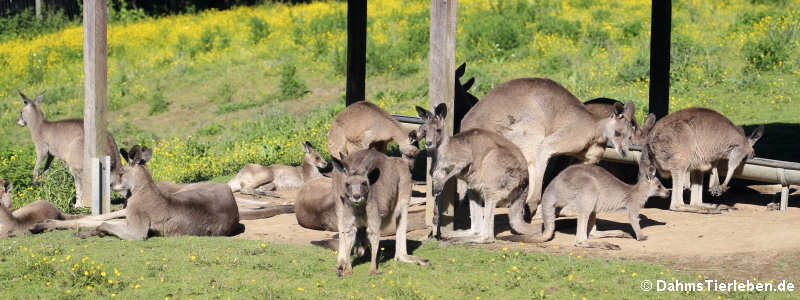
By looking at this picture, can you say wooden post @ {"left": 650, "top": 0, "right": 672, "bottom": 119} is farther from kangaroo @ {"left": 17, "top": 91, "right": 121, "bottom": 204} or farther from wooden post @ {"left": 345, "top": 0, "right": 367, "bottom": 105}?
kangaroo @ {"left": 17, "top": 91, "right": 121, "bottom": 204}

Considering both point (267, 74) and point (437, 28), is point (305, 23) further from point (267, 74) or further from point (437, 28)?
point (437, 28)

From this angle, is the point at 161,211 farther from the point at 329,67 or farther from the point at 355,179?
the point at 329,67

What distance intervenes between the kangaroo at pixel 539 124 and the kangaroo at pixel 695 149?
50 centimetres

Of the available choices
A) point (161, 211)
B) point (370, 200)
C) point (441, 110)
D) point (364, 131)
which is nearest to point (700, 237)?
point (441, 110)

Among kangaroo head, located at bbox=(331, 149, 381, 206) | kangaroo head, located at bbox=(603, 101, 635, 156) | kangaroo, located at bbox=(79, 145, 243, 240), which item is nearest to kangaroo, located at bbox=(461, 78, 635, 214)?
kangaroo head, located at bbox=(603, 101, 635, 156)

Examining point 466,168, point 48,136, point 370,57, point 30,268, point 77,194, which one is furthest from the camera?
point 370,57

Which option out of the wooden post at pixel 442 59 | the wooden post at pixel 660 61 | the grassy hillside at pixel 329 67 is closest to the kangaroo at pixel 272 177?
the grassy hillside at pixel 329 67

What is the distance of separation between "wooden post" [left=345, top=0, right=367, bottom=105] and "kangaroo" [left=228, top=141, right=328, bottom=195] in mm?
1676

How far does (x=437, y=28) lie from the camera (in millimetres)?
9805

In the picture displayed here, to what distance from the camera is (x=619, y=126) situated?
10789 millimetres

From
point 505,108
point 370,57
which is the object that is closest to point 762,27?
point 370,57

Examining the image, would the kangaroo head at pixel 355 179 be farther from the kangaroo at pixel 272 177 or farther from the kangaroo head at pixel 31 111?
the kangaroo head at pixel 31 111

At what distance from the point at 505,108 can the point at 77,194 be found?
543 cm

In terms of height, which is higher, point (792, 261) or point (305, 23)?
point (305, 23)
